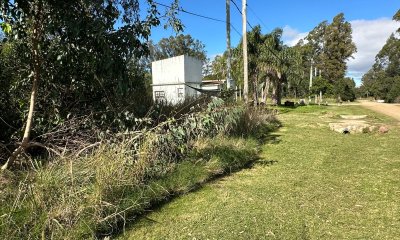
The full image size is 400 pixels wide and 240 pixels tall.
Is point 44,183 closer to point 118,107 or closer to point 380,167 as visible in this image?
point 118,107

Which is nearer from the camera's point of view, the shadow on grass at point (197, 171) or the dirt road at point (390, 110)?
the shadow on grass at point (197, 171)

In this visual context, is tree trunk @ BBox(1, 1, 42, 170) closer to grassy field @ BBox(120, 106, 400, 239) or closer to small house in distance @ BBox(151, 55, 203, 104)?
grassy field @ BBox(120, 106, 400, 239)

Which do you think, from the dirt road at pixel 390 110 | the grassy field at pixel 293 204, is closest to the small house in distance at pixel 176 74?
the dirt road at pixel 390 110

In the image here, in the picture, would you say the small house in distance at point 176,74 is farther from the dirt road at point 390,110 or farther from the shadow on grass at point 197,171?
the shadow on grass at point 197,171

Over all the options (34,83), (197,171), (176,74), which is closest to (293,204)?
(197,171)

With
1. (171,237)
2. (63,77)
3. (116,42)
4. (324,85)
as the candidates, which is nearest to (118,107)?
(63,77)

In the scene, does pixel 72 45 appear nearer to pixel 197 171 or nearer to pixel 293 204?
pixel 197 171

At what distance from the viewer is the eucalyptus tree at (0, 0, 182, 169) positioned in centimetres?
473

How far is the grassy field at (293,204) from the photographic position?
4305 mm

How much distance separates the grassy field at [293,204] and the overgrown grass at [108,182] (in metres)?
0.30

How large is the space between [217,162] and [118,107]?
2.28 meters

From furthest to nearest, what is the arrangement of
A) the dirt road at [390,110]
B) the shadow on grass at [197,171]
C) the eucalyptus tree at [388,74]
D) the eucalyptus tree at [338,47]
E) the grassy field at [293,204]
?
1. the eucalyptus tree at [338,47]
2. the eucalyptus tree at [388,74]
3. the dirt road at [390,110]
4. the shadow on grass at [197,171]
5. the grassy field at [293,204]

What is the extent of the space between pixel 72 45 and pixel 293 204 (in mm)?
4073

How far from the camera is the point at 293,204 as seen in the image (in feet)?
17.4
